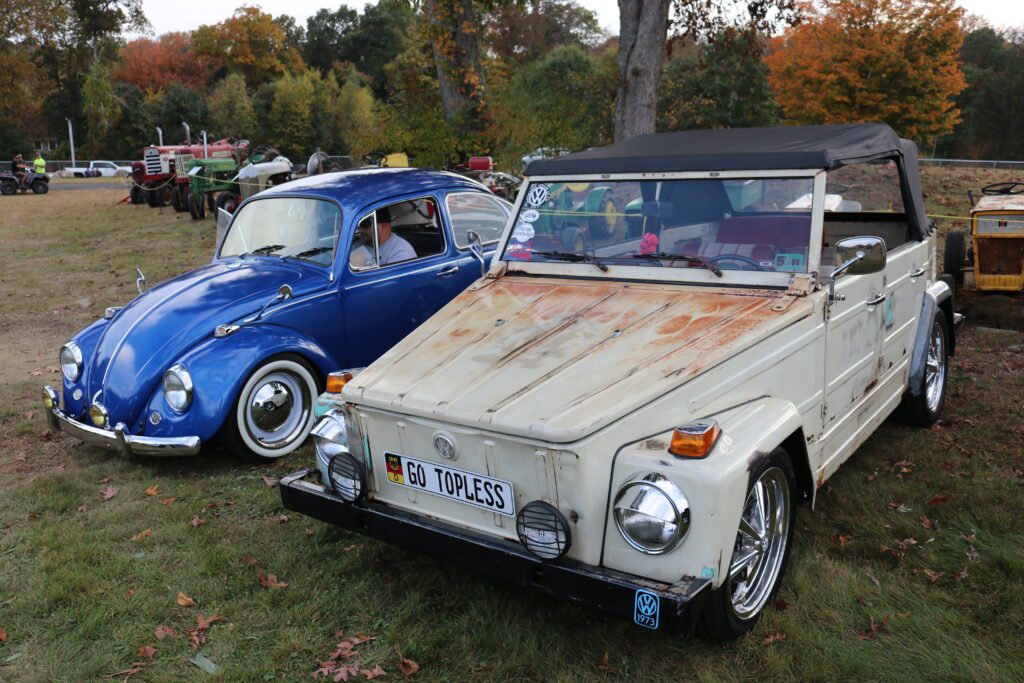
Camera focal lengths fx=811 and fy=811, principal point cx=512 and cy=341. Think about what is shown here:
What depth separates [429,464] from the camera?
3.45 m

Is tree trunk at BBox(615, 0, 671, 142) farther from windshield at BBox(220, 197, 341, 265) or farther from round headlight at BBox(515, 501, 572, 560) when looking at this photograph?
round headlight at BBox(515, 501, 572, 560)

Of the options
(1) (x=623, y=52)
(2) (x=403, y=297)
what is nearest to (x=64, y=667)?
(2) (x=403, y=297)

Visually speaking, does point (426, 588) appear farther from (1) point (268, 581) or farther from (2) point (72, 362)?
(2) point (72, 362)

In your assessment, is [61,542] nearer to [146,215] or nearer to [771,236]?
[771,236]

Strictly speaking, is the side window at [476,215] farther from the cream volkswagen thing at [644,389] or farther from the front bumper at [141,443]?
the front bumper at [141,443]

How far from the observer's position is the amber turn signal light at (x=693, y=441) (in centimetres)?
298

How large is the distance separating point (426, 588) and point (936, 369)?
4122mm

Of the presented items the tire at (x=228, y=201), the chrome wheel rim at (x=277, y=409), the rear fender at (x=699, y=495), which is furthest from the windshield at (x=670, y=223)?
the tire at (x=228, y=201)

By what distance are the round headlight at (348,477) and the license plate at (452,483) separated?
124 mm

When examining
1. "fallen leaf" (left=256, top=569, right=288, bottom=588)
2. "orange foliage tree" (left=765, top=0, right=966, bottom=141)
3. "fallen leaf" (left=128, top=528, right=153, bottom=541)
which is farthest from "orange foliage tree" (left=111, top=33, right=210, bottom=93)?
"fallen leaf" (left=256, top=569, right=288, bottom=588)

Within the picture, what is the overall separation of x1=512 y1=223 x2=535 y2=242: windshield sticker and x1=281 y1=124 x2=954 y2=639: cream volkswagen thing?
0.07 ft

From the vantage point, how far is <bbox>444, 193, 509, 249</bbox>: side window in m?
6.90

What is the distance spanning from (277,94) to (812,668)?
58.5 meters

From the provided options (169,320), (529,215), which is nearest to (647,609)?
(529,215)
